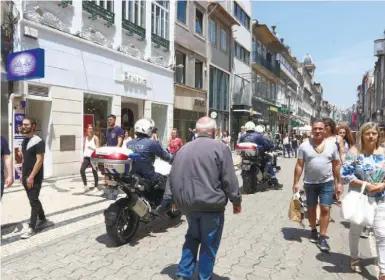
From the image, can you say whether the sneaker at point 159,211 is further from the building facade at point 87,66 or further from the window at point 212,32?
the window at point 212,32

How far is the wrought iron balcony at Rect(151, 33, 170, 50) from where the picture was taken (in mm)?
17359

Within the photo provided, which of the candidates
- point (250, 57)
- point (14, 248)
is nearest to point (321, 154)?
point (14, 248)

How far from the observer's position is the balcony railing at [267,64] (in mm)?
35278

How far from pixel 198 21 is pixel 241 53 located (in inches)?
367

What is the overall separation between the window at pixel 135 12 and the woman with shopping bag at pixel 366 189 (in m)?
12.7

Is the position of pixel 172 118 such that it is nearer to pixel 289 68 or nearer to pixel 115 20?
pixel 115 20

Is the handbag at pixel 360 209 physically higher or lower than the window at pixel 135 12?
lower

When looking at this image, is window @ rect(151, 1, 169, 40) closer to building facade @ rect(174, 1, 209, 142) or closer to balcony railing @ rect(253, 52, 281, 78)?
building facade @ rect(174, 1, 209, 142)

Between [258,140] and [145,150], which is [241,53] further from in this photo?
[145,150]

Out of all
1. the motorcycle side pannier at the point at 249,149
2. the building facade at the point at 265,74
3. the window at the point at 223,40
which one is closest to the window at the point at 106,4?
the motorcycle side pannier at the point at 249,149

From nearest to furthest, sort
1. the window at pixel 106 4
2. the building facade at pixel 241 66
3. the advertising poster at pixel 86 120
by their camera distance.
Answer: the advertising poster at pixel 86 120 < the window at pixel 106 4 < the building facade at pixel 241 66

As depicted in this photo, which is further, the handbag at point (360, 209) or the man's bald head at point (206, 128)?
the handbag at point (360, 209)

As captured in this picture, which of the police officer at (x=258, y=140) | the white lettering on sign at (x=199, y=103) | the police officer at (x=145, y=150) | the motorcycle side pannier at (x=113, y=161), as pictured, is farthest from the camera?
the white lettering on sign at (x=199, y=103)

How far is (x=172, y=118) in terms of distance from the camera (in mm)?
19750
